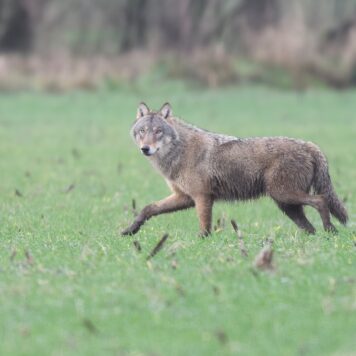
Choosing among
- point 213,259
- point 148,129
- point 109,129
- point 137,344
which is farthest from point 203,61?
point 137,344

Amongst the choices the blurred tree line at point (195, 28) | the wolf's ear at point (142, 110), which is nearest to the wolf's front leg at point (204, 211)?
the wolf's ear at point (142, 110)

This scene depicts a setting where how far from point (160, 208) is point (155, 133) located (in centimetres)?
86

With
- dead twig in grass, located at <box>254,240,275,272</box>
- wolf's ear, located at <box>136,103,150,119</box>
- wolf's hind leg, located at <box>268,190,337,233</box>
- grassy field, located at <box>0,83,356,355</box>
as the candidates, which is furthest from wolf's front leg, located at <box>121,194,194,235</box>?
dead twig in grass, located at <box>254,240,275,272</box>

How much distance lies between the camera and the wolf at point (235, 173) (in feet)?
36.0

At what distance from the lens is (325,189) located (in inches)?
440

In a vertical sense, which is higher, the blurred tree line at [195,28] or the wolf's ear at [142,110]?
the wolf's ear at [142,110]

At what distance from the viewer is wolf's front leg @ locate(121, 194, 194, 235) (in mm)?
10914

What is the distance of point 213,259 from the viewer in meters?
8.57

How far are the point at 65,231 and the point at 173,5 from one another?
3267 cm

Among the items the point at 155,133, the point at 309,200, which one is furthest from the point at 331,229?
the point at 155,133

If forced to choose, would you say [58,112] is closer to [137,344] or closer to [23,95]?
[23,95]

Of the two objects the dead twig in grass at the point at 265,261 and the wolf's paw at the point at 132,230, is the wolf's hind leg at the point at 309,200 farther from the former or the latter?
the dead twig in grass at the point at 265,261

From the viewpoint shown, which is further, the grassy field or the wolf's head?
the wolf's head

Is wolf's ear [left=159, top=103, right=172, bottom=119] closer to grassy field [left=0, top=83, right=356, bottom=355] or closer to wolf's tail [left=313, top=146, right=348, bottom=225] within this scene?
grassy field [left=0, top=83, right=356, bottom=355]
